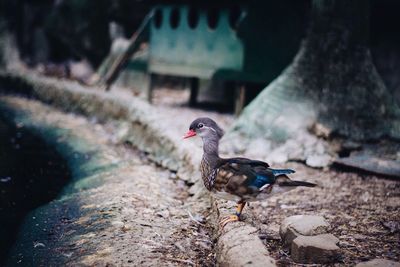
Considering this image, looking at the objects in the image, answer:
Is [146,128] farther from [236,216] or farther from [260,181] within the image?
[260,181]

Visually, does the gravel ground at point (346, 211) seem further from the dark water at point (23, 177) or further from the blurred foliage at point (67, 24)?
the blurred foliage at point (67, 24)

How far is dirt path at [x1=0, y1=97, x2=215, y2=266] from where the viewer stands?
3.41 m

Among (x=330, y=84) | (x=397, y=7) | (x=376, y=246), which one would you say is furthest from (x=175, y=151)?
(x=397, y=7)

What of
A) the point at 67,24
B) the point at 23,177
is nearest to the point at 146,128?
Result: the point at 23,177

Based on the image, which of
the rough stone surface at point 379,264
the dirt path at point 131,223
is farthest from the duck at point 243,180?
the rough stone surface at point 379,264

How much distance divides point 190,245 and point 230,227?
18.2 inches

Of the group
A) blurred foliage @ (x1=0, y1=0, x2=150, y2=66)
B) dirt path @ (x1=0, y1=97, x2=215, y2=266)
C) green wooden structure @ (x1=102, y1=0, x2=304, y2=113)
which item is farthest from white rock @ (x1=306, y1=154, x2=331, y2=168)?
blurred foliage @ (x1=0, y1=0, x2=150, y2=66)

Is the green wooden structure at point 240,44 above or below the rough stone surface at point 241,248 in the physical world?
above

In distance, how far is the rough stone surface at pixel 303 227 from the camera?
3148mm

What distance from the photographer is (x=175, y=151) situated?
241 inches

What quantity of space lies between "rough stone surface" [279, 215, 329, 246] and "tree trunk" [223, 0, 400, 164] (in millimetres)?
2935

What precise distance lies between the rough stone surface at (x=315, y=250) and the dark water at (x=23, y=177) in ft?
8.25

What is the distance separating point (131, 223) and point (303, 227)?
5.29 feet

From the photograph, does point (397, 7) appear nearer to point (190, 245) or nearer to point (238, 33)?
point (238, 33)
